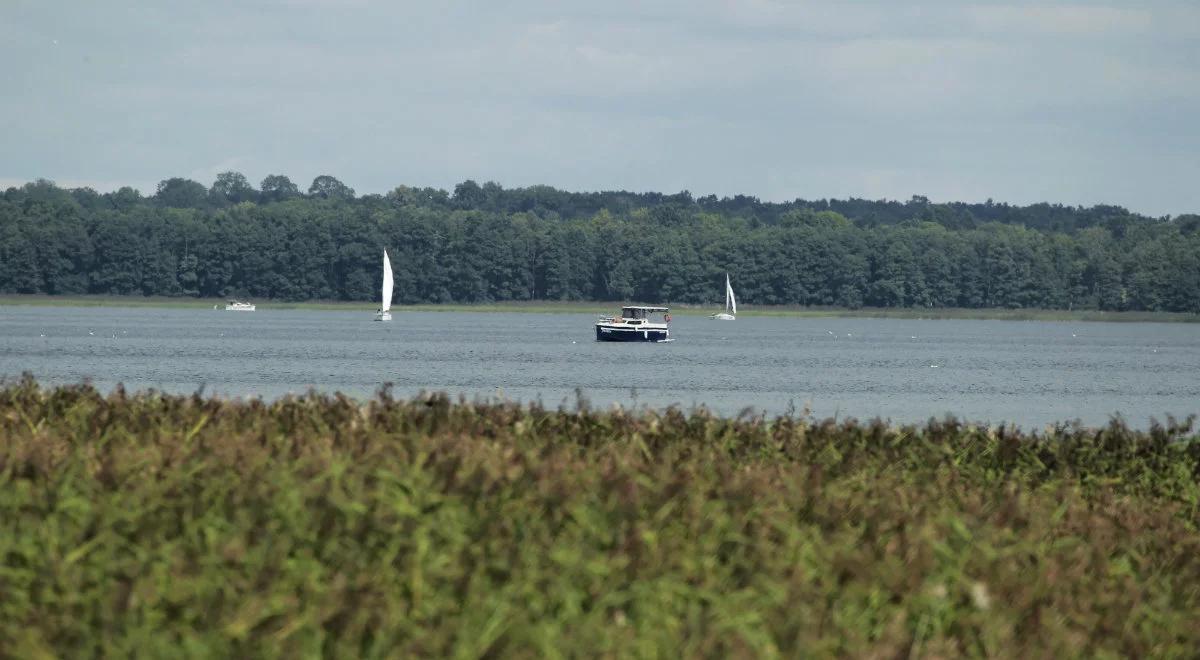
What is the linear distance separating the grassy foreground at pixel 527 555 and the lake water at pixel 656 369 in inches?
798

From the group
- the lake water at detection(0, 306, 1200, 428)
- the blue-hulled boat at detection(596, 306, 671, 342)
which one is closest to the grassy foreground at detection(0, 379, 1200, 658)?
the lake water at detection(0, 306, 1200, 428)

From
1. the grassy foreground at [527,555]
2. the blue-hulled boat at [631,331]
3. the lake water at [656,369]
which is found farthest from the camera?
the blue-hulled boat at [631,331]

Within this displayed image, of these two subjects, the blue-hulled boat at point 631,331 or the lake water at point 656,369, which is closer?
the lake water at point 656,369

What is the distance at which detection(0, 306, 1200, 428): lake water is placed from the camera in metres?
63.8

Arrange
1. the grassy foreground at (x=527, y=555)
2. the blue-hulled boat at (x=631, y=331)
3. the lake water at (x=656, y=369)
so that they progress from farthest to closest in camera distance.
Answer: the blue-hulled boat at (x=631, y=331) → the lake water at (x=656, y=369) → the grassy foreground at (x=527, y=555)

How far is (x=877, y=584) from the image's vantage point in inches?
395

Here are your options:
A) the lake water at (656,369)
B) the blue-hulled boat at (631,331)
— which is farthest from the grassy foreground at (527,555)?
the blue-hulled boat at (631,331)

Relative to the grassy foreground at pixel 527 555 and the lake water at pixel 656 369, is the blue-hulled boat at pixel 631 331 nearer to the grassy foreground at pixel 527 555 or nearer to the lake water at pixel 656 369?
the lake water at pixel 656 369

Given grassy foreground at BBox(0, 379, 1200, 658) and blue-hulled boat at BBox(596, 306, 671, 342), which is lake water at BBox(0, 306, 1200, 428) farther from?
grassy foreground at BBox(0, 379, 1200, 658)

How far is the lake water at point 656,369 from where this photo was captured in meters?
63.8

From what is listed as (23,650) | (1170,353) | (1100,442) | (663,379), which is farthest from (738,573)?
(1170,353)

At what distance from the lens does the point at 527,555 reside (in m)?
9.70

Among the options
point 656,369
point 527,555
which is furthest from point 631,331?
point 527,555

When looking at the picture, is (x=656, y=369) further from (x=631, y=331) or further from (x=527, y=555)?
(x=527, y=555)
